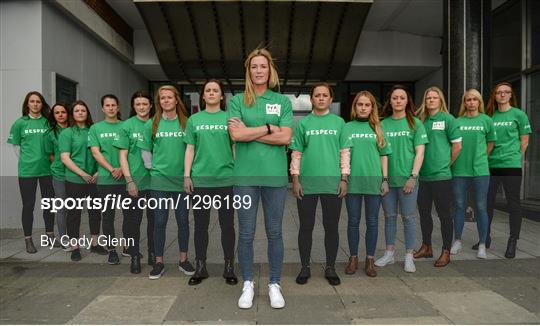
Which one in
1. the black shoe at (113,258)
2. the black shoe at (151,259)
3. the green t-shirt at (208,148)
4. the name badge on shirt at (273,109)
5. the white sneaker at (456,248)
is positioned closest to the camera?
the name badge on shirt at (273,109)

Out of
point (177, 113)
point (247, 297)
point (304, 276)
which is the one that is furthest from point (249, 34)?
point (247, 297)

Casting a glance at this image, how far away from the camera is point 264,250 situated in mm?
5840

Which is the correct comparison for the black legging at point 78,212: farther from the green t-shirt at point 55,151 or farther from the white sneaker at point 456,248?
the white sneaker at point 456,248

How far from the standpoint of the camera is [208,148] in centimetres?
415

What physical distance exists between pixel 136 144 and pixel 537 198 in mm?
7779

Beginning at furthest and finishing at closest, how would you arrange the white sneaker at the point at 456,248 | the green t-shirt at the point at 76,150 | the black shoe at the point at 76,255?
the white sneaker at the point at 456,248, the green t-shirt at the point at 76,150, the black shoe at the point at 76,255

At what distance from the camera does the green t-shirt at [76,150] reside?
5.38 metres

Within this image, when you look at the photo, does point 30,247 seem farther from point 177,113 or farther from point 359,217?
point 359,217

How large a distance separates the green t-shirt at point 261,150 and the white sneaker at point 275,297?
0.87 meters

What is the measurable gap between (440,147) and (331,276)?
6.40ft

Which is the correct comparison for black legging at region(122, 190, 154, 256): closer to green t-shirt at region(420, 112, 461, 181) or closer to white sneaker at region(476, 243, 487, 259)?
green t-shirt at region(420, 112, 461, 181)

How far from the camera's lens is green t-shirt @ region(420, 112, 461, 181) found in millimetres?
4949

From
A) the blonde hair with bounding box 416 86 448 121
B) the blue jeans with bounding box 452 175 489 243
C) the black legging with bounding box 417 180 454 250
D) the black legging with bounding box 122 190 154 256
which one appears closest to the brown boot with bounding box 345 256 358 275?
the black legging with bounding box 417 180 454 250

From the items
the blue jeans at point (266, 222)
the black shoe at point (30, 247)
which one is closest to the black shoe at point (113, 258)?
the black shoe at point (30, 247)
